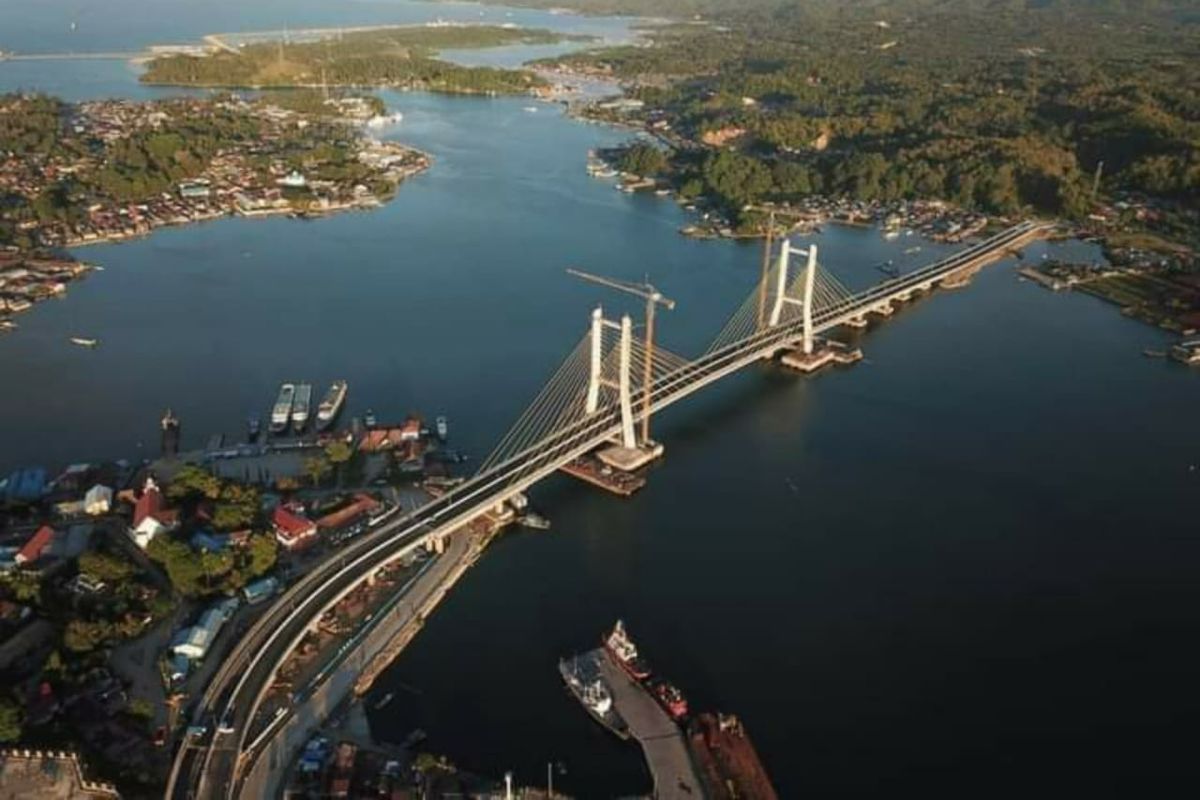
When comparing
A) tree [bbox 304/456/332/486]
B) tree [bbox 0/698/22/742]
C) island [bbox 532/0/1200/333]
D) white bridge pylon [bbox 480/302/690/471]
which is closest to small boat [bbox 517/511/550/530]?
white bridge pylon [bbox 480/302/690/471]

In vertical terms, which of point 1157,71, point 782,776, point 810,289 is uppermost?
point 1157,71

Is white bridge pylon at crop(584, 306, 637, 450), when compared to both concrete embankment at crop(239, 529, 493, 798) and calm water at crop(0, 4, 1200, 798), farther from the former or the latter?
concrete embankment at crop(239, 529, 493, 798)

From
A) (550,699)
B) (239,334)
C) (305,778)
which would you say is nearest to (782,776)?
(550,699)

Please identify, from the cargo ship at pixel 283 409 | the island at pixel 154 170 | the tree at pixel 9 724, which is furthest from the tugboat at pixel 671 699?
the island at pixel 154 170

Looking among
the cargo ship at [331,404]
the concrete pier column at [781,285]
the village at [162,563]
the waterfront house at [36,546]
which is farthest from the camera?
the concrete pier column at [781,285]

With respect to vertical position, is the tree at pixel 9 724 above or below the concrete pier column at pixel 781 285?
below

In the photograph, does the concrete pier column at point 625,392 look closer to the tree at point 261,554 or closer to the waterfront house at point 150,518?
the tree at point 261,554

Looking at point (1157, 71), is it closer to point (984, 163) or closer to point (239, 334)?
point (984, 163)
